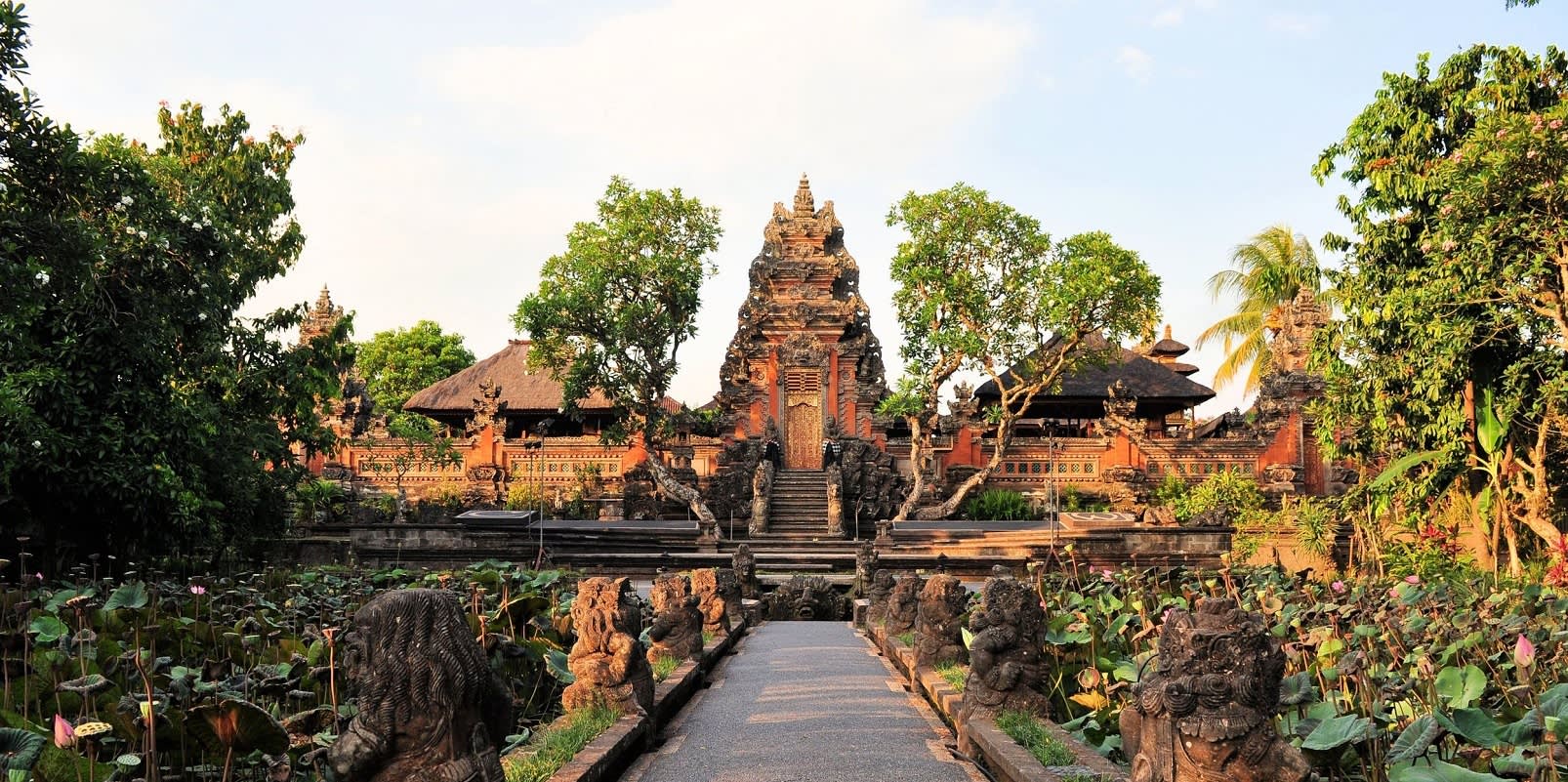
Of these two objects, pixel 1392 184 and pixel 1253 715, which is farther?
pixel 1392 184

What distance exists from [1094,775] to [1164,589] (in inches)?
294

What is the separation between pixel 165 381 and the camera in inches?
497

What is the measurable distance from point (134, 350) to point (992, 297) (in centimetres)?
1754

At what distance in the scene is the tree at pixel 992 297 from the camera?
953 inches

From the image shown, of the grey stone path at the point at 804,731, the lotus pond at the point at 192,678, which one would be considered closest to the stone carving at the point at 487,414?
the lotus pond at the point at 192,678

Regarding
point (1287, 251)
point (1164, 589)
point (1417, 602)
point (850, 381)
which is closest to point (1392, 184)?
point (1164, 589)

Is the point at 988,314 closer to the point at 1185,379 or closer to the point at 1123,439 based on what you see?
the point at 1123,439

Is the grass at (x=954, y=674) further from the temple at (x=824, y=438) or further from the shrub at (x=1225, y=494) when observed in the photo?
the temple at (x=824, y=438)

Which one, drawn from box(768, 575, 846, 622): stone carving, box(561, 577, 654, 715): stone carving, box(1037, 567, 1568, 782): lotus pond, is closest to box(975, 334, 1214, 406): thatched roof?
box(768, 575, 846, 622): stone carving

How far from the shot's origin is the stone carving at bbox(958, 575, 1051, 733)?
6500mm

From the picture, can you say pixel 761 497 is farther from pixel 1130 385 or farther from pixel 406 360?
pixel 406 360

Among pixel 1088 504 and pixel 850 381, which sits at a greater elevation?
pixel 850 381

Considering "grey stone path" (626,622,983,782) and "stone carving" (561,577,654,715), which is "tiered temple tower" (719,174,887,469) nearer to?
"grey stone path" (626,622,983,782)

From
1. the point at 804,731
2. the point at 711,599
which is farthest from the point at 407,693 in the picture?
the point at 711,599
